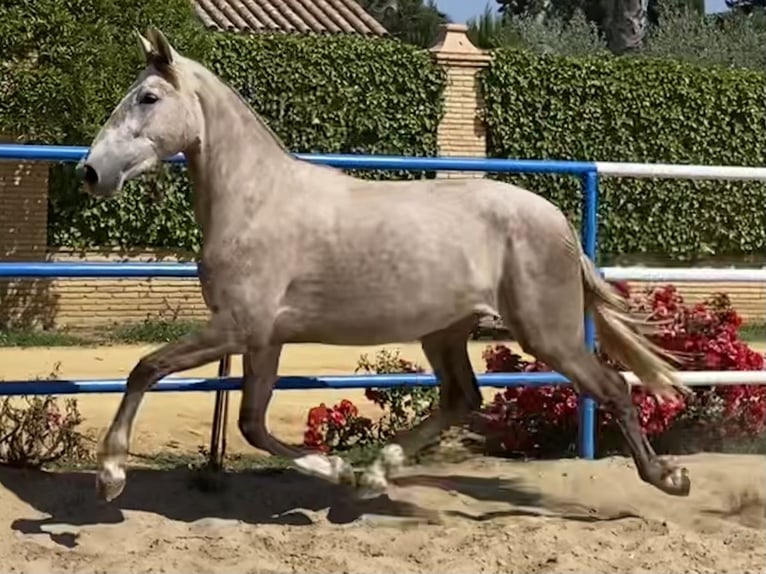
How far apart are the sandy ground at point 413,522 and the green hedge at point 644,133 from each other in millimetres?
10401

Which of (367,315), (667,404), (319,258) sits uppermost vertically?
(319,258)

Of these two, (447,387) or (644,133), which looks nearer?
(447,387)

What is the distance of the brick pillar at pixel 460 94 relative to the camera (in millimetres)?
16234

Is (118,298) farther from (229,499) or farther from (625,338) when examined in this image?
(625,338)

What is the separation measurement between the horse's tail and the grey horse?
190 millimetres

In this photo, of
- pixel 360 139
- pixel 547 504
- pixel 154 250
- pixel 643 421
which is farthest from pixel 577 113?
pixel 547 504

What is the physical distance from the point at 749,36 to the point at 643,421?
23232 mm

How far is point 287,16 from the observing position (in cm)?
1850

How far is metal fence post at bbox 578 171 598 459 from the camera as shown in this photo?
5.99 metres

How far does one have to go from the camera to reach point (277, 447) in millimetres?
4852

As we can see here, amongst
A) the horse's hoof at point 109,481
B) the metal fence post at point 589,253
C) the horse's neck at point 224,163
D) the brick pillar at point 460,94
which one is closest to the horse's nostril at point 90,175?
the horse's neck at point 224,163

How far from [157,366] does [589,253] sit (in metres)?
2.28

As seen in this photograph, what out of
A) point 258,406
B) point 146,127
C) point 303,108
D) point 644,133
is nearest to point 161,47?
point 146,127

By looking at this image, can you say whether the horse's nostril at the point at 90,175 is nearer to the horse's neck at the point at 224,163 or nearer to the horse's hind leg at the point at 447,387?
the horse's neck at the point at 224,163
